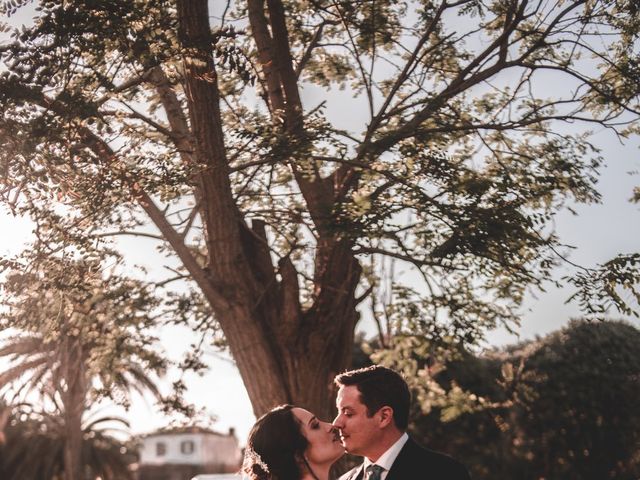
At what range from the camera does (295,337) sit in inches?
425

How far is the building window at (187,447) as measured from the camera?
3002 cm

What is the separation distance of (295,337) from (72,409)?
62.3 feet

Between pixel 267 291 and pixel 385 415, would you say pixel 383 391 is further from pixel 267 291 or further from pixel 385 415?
pixel 267 291

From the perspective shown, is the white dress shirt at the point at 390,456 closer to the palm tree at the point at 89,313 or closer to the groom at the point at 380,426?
the groom at the point at 380,426

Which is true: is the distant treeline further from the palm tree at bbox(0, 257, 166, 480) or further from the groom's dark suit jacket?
the groom's dark suit jacket

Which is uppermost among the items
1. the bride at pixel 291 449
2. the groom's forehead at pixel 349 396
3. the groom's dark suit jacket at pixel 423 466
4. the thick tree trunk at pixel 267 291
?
the thick tree trunk at pixel 267 291

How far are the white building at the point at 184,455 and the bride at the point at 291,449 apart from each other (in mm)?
23851

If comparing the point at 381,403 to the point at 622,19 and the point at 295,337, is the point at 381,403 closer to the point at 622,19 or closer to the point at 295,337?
the point at 295,337

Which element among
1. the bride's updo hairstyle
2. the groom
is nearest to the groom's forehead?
the groom

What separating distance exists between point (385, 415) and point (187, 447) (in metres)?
26.6

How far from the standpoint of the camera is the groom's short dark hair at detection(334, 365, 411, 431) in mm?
5004

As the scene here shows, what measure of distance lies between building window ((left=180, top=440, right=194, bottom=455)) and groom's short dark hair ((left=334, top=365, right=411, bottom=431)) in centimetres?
2616

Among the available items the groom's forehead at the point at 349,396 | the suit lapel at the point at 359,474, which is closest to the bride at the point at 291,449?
the suit lapel at the point at 359,474

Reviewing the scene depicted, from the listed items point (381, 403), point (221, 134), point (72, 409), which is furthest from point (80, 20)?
point (72, 409)
